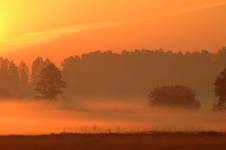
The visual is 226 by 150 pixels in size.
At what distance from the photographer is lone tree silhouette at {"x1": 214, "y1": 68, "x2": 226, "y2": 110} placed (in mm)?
49312

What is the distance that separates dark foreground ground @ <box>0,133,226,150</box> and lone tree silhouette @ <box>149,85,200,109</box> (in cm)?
2573

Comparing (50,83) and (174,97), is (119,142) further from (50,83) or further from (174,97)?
(50,83)

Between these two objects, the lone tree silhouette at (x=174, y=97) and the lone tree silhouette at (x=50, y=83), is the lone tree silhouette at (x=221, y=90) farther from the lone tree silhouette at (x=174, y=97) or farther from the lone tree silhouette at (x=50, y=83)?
the lone tree silhouette at (x=50, y=83)

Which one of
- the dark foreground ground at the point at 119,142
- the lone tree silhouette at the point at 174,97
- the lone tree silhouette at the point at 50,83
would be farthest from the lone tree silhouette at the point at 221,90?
the dark foreground ground at the point at 119,142

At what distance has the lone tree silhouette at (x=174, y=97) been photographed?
5472 cm

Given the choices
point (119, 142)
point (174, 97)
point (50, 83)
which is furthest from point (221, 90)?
point (119, 142)

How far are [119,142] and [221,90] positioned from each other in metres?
26.9

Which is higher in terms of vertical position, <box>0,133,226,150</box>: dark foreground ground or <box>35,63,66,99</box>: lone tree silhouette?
<box>35,63,66,99</box>: lone tree silhouette

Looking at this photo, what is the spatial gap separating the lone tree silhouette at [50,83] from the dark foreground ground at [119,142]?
34427 mm

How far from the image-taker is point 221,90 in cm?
5022

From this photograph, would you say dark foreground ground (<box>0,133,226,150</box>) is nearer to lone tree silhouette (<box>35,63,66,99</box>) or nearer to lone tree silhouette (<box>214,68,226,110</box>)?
lone tree silhouette (<box>214,68,226,110</box>)

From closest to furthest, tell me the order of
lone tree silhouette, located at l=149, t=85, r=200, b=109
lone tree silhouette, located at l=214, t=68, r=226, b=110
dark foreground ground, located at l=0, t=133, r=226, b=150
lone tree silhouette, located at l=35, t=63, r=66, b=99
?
dark foreground ground, located at l=0, t=133, r=226, b=150
lone tree silhouette, located at l=214, t=68, r=226, b=110
lone tree silhouette, located at l=149, t=85, r=200, b=109
lone tree silhouette, located at l=35, t=63, r=66, b=99

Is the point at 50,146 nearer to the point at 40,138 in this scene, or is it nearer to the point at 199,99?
the point at 40,138

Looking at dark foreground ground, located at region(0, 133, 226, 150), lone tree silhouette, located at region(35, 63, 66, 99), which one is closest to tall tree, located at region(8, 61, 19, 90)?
lone tree silhouette, located at region(35, 63, 66, 99)
